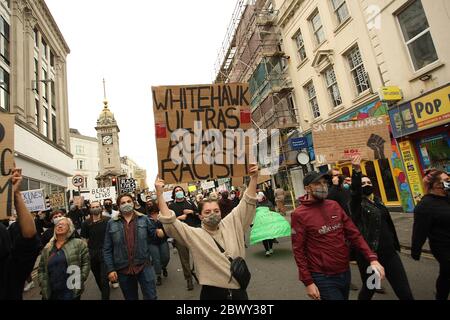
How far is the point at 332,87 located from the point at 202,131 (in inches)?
526

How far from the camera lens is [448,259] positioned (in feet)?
11.9

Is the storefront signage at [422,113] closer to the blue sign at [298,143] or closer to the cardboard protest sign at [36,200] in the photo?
the blue sign at [298,143]

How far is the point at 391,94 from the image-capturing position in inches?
435

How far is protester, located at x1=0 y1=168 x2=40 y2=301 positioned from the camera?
2479 mm

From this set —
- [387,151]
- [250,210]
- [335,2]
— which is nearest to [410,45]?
[335,2]

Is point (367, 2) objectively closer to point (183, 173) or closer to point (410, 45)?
point (410, 45)

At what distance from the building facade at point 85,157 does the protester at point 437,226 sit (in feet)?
232

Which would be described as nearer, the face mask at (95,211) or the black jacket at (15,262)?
the black jacket at (15,262)

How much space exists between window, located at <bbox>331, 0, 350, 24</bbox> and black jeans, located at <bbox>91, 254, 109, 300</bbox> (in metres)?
14.0

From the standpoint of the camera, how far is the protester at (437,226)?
12.0ft

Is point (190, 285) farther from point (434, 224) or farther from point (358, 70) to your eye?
point (358, 70)

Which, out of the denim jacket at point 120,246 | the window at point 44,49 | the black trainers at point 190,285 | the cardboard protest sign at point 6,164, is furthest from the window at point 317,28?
the window at point 44,49
